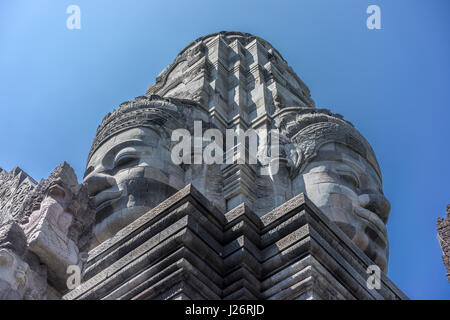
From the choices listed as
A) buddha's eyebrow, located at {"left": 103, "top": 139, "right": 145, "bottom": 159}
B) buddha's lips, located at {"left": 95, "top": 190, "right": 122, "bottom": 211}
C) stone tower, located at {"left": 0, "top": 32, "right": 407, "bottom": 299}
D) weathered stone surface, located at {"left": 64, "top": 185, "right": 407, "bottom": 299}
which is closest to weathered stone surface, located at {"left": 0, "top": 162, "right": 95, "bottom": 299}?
stone tower, located at {"left": 0, "top": 32, "right": 407, "bottom": 299}

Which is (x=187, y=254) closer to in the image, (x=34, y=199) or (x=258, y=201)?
(x=34, y=199)

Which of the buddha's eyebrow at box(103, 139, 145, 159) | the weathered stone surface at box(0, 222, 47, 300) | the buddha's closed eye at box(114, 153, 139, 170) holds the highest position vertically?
the buddha's eyebrow at box(103, 139, 145, 159)

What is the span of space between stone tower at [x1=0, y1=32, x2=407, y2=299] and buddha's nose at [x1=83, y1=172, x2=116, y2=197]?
19 millimetres

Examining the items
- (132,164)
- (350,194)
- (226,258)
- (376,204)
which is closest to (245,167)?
A: (350,194)

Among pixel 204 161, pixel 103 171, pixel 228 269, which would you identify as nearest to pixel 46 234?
pixel 228 269

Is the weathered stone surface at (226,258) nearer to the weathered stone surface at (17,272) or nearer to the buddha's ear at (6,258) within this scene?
the weathered stone surface at (17,272)

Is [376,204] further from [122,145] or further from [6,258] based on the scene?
[6,258]

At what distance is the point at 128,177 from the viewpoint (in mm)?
12219

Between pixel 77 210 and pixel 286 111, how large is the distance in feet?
26.3

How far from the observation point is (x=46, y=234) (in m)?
7.32

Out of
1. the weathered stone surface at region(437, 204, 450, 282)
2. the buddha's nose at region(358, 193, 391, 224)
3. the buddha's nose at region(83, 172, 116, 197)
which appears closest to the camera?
the buddha's nose at region(83, 172, 116, 197)

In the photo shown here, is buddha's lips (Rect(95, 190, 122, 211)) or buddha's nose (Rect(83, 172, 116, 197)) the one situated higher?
buddha's nose (Rect(83, 172, 116, 197))

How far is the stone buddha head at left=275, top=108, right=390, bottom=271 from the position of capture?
12.3 metres

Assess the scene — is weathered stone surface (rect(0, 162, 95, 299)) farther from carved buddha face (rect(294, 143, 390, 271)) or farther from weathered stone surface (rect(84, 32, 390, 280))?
carved buddha face (rect(294, 143, 390, 271))
